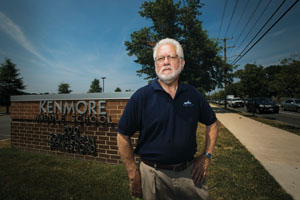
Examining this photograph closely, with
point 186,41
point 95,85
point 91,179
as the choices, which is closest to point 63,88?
point 95,85

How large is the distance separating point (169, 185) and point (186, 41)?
69.9 feet

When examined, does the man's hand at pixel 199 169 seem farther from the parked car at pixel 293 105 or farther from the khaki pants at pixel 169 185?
the parked car at pixel 293 105

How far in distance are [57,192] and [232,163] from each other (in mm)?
3684

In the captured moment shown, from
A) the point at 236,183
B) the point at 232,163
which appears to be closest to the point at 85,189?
the point at 236,183

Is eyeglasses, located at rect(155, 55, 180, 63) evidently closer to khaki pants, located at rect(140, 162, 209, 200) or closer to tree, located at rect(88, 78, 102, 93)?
khaki pants, located at rect(140, 162, 209, 200)

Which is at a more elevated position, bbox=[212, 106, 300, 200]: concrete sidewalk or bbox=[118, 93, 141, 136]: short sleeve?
bbox=[118, 93, 141, 136]: short sleeve

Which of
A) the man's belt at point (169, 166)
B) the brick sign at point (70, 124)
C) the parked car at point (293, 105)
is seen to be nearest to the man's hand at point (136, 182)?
the man's belt at point (169, 166)

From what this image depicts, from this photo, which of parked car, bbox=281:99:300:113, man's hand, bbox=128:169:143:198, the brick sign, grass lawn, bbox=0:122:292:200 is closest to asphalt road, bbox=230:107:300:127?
parked car, bbox=281:99:300:113

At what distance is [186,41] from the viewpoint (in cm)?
2022

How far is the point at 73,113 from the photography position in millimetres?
3820

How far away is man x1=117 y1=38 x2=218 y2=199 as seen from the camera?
1.41m

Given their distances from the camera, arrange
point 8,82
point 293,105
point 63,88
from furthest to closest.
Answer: point 63,88
point 8,82
point 293,105

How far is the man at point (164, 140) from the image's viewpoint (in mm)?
1407

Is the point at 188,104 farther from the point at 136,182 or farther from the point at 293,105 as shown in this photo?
the point at 293,105
